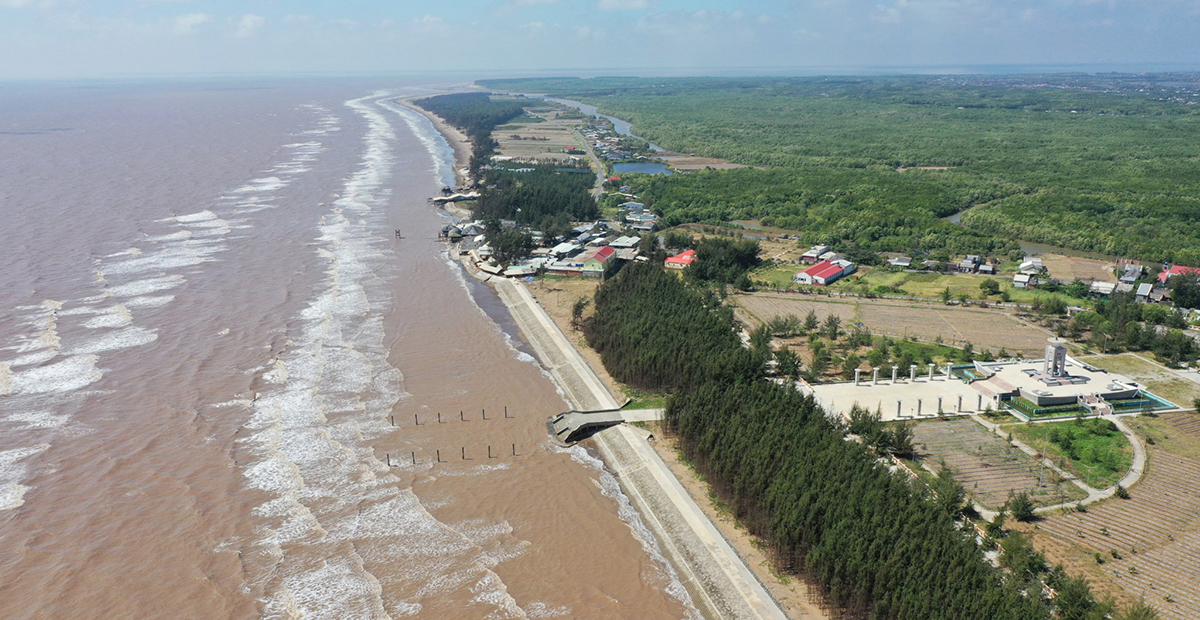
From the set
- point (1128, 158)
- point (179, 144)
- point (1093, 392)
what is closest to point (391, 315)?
point (1093, 392)

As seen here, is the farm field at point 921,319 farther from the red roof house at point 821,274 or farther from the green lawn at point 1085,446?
the green lawn at point 1085,446

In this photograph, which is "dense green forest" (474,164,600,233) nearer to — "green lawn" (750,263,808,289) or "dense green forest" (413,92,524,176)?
"dense green forest" (413,92,524,176)

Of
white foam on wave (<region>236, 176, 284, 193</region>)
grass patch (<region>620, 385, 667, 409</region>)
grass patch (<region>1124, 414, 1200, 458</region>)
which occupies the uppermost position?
white foam on wave (<region>236, 176, 284, 193</region>)

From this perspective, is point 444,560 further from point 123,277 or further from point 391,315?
point 123,277

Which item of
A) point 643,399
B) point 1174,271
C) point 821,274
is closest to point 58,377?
point 643,399

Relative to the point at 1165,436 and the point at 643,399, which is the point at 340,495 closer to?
the point at 643,399

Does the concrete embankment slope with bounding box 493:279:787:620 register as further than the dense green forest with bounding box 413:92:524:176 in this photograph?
No

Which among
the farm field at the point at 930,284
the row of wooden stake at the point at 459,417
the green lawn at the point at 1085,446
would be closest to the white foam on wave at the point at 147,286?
the row of wooden stake at the point at 459,417

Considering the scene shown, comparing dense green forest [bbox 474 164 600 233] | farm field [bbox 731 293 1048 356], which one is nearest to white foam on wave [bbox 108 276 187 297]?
dense green forest [bbox 474 164 600 233]
